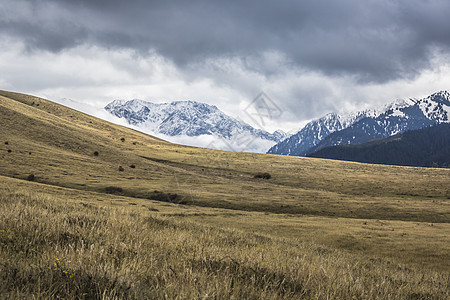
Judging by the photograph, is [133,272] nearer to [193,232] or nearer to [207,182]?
[193,232]

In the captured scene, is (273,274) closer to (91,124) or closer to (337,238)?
(337,238)

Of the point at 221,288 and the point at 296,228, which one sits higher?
the point at 221,288

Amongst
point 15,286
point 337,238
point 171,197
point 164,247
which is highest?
point 15,286

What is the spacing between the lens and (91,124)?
14950 cm

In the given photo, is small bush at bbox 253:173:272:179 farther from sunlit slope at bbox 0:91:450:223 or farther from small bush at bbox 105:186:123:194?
small bush at bbox 105:186:123:194

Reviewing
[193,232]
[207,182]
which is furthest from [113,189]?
[193,232]

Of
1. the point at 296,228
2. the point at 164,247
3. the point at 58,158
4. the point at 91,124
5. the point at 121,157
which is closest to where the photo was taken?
the point at 164,247

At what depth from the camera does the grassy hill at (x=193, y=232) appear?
14.8ft

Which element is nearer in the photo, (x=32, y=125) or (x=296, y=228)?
(x=296, y=228)

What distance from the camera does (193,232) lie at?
480 inches

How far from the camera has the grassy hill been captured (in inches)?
178

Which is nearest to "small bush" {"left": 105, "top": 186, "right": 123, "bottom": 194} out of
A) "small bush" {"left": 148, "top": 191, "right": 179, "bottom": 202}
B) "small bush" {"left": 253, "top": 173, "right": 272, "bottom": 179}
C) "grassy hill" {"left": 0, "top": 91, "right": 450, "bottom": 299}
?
"grassy hill" {"left": 0, "top": 91, "right": 450, "bottom": 299}

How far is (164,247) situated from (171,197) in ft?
128

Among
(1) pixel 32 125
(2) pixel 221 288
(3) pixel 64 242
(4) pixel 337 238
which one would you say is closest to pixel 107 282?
(2) pixel 221 288
